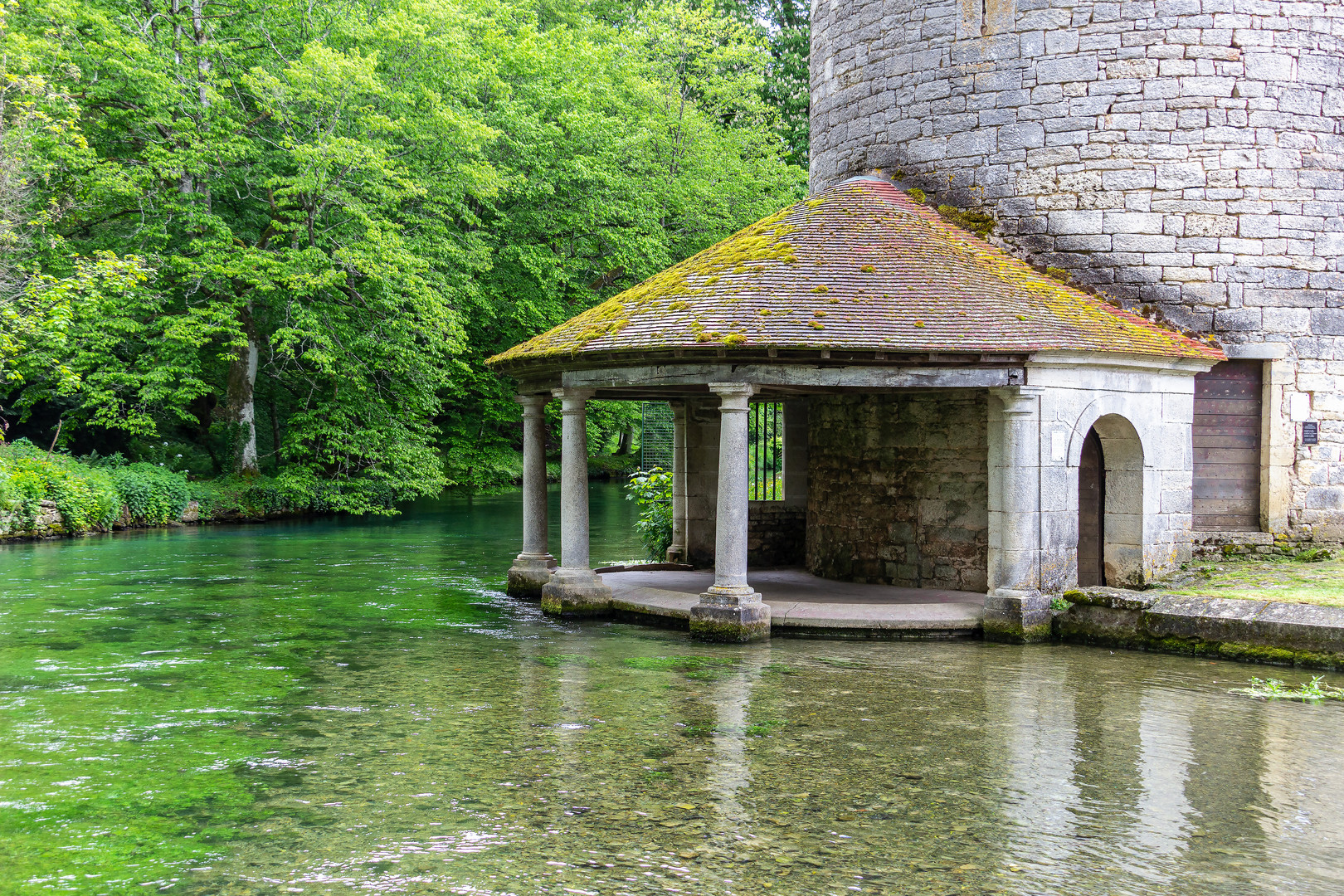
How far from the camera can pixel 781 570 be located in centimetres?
1536

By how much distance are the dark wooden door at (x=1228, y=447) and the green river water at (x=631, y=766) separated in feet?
10.4

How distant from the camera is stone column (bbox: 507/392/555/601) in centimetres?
1409

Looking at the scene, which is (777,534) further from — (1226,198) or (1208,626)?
(1226,198)

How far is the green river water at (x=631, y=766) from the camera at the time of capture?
5.28 m

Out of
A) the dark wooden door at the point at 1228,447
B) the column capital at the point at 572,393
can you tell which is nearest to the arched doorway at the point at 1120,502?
the dark wooden door at the point at 1228,447

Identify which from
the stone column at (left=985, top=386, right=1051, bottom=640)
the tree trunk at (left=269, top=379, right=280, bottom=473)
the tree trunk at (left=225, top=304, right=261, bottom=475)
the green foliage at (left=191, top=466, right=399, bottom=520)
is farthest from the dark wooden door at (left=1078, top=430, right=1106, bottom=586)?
the tree trunk at (left=269, top=379, right=280, bottom=473)

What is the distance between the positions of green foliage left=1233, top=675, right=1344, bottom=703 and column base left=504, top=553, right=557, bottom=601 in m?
7.85

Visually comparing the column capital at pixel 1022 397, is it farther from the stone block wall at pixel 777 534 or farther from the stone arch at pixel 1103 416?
the stone block wall at pixel 777 534

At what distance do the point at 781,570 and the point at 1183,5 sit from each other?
312 inches

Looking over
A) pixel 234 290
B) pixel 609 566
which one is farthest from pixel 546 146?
pixel 609 566

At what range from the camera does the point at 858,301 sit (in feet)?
37.6

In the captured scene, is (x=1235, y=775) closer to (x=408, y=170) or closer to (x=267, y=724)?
(x=267, y=724)

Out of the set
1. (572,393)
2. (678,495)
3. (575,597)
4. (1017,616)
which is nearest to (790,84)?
(678,495)

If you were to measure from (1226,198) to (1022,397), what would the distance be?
3610 millimetres
